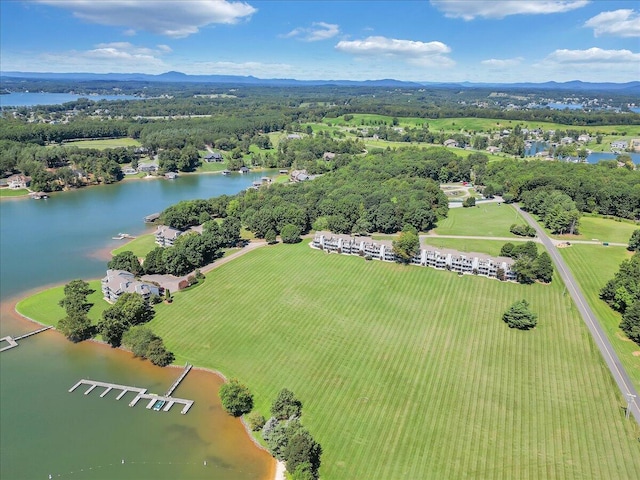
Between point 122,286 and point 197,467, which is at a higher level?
point 122,286

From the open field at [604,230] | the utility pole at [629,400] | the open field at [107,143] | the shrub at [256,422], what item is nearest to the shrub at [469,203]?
the open field at [604,230]

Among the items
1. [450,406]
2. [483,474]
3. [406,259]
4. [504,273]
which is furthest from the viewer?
[406,259]

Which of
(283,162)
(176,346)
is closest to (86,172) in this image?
(283,162)

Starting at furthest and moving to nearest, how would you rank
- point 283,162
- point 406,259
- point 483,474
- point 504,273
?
1. point 283,162
2. point 406,259
3. point 504,273
4. point 483,474

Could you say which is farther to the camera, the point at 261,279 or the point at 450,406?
the point at 261,279

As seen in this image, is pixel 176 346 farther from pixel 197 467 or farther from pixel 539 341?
pixel 539 341

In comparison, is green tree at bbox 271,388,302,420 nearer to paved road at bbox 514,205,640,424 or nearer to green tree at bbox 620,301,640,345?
paved road at bbox 514,205,640,424
